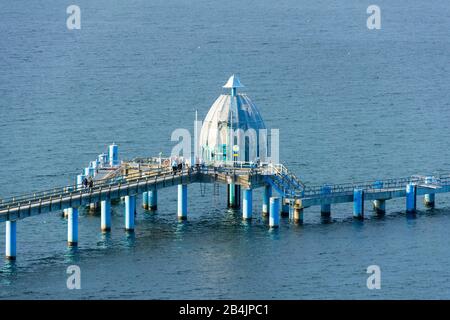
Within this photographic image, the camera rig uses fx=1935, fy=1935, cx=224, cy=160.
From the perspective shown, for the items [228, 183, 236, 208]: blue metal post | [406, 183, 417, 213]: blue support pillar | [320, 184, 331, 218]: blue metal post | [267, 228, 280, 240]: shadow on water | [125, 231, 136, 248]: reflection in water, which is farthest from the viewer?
[228, 183, 236, 208]: blue metal post

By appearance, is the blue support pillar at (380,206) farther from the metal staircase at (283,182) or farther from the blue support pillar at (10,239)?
the blue support pillar at (10,239)

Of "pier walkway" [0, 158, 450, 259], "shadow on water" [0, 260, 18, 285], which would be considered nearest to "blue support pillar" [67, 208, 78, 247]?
"pier walkway" [0, 158, 450, 259]

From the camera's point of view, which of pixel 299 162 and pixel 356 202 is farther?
pixel 299 162

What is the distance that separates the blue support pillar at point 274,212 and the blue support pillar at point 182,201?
7733 millimetres

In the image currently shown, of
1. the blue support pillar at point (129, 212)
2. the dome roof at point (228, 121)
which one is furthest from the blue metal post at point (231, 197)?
the blue support pillar at point (129, 212)

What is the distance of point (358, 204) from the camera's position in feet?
505

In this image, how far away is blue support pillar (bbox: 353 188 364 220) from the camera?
154 metres

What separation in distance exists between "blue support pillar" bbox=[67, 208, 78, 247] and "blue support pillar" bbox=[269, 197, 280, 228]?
50.7ft

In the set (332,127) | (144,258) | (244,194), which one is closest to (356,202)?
(244,194)

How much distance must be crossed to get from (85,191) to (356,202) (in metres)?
22.4

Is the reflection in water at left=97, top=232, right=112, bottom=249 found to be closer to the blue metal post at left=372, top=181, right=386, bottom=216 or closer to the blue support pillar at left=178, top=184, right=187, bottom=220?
the blue support pillar at left=178, top=184, right=187, bottom=220
